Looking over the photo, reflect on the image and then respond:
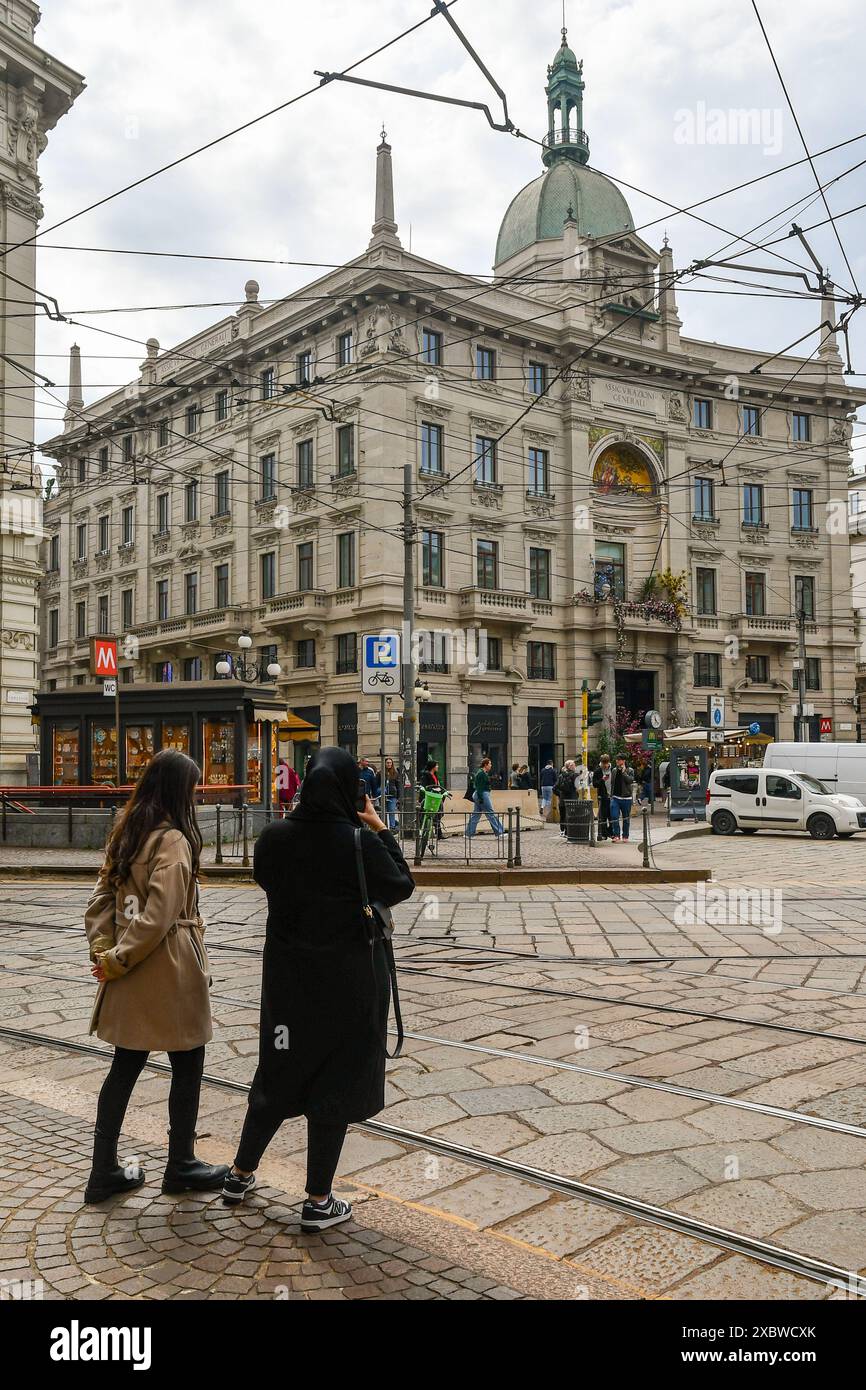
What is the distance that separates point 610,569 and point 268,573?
40.4 ft

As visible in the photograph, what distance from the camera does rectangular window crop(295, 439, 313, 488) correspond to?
36.7m

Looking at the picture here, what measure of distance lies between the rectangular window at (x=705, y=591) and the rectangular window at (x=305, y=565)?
1521 cm

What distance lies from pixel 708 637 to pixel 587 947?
114 feet

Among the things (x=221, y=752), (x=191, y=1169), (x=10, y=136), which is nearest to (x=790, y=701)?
(x=221, y=752)

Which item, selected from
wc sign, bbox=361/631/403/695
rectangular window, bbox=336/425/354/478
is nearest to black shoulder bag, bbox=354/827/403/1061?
wc sign, bbox=361/631/403/695

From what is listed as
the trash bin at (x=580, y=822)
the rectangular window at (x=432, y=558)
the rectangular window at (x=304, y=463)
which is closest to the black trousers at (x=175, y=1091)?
the trash bin at (x=580, y=822)

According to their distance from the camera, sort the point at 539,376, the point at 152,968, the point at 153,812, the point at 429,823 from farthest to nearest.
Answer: the point at 539,376
the point at 429,823
the point at 153,812
the point at 152,968

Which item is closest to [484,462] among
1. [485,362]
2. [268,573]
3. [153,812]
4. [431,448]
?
[431,448]

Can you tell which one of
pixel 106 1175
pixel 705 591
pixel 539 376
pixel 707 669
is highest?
pixel 539 376

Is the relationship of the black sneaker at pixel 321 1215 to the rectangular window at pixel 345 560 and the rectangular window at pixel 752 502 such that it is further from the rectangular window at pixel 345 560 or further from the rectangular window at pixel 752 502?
the rectangular window at pixel 752 502

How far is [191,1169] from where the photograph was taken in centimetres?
391

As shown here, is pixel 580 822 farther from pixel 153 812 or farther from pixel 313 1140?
pixel 313 1140

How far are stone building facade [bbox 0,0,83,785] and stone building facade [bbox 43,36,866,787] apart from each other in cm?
622

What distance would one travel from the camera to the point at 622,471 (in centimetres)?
4084
